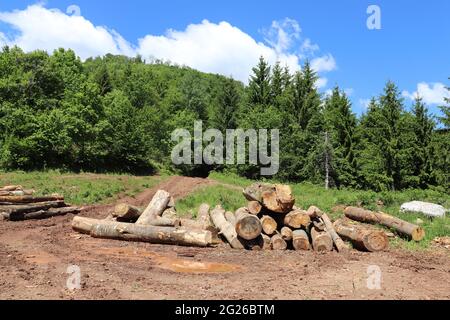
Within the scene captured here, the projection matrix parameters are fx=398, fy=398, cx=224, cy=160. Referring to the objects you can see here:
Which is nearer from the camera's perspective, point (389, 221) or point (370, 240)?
point (370, 240)

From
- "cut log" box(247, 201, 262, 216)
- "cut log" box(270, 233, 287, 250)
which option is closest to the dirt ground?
"cut log" box(270, 233, 287, 250)

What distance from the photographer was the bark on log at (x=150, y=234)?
36.1 ft

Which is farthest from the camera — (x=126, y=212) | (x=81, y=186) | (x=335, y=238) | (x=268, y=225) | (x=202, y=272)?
(x=81, y=186)

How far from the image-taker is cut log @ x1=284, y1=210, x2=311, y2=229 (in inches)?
440

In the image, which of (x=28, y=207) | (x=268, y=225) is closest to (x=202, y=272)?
(x=268, y=225)

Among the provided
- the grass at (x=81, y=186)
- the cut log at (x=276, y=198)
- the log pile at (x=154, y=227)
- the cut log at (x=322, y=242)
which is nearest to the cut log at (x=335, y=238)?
the cut log at (x=322, y=242)

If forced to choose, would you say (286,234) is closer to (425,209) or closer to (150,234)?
(150,234)

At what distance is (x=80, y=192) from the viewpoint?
69.6 feet

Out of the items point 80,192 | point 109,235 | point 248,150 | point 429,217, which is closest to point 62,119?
point 80,192

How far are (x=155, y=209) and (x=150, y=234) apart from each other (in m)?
1.82

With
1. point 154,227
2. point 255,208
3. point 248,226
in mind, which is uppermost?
point 255,208

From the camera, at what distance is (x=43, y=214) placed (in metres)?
15.6

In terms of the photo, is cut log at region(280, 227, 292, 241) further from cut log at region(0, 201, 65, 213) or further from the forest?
the forest

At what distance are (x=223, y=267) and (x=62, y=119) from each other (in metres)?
27.0
